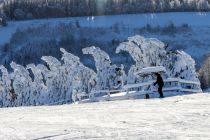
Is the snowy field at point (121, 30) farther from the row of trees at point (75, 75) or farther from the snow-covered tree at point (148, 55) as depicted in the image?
the snow-covered tree at point (148, 55)

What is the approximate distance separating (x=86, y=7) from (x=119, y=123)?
500 feet

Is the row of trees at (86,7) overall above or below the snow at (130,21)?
above

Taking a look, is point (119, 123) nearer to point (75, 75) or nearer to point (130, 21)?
point (75, 75)

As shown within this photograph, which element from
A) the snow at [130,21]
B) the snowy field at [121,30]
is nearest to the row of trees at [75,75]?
the snowy field at [121,30]

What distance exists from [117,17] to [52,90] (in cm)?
11269

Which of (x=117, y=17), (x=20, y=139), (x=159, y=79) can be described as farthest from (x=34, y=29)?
(x=20, y=139)

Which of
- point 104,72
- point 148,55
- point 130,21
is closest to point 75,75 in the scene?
point 104,72

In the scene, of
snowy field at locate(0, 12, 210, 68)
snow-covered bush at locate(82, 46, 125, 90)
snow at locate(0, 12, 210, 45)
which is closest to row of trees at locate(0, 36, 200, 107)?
→ snow-covered bush at locate(82, 46, 125, 90)

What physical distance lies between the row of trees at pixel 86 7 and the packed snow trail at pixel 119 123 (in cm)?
14041

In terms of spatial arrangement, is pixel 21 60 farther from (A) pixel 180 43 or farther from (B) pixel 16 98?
(B) pixel 16 98

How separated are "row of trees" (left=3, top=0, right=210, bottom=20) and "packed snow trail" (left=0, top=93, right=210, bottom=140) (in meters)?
140

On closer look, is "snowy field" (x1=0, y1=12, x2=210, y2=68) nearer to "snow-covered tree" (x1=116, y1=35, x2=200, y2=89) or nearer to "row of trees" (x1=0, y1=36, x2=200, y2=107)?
"row of trees" (x1=0, y1=36, x2=200, y2=107)

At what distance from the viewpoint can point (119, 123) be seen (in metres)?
17.0

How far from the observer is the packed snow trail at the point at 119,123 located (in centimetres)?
1476
